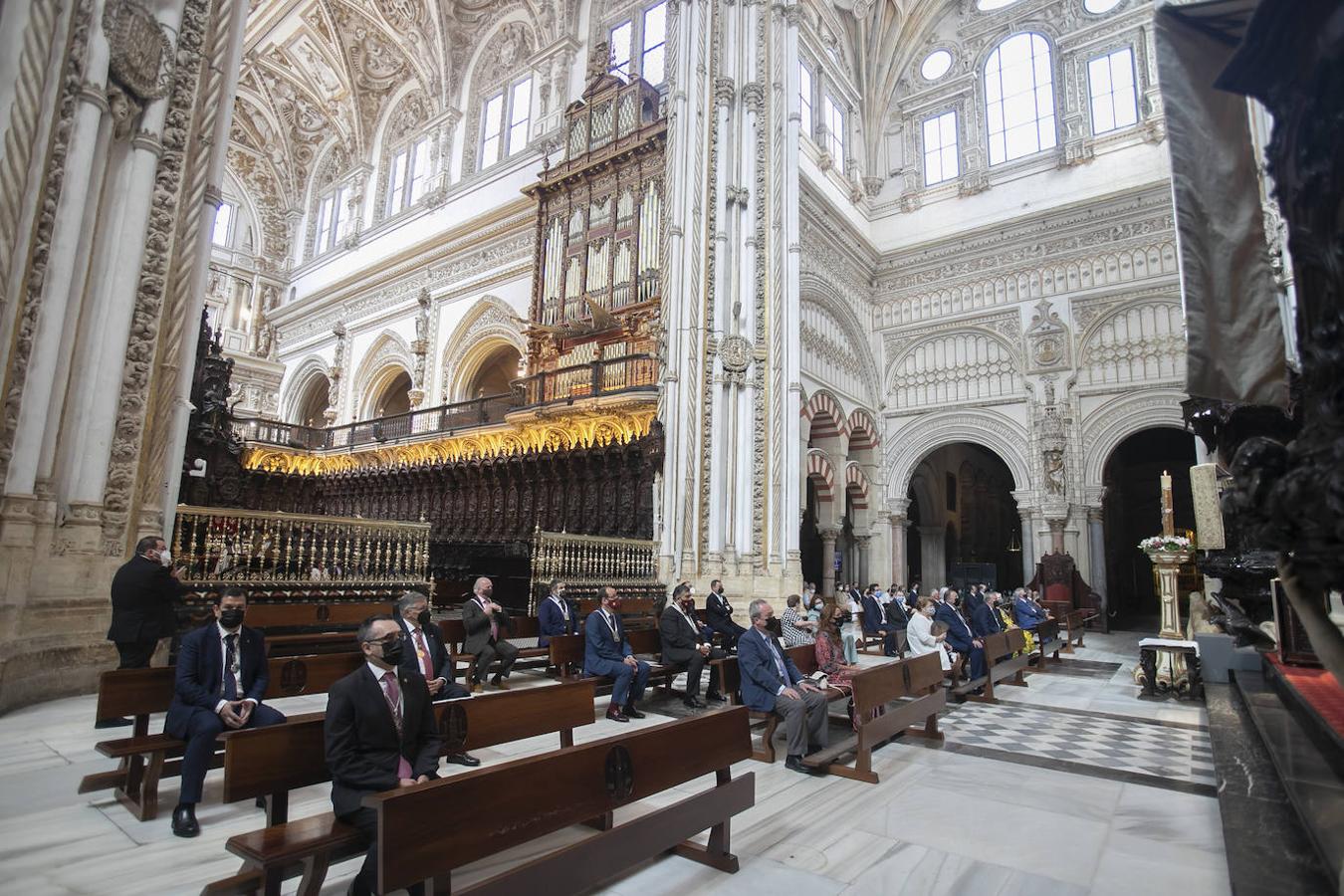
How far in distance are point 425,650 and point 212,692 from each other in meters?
1.11

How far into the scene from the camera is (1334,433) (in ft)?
4.76

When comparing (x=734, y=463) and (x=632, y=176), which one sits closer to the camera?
(x=734, y=463)

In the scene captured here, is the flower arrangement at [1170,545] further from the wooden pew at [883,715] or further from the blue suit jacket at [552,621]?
the blue suit jacket at [552,621]

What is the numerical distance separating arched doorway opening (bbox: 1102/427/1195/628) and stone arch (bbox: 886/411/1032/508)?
13.5 ft

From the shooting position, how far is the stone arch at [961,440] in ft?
55.7

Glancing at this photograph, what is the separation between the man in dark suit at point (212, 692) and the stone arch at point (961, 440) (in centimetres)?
1698

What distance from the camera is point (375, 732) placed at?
2.47m

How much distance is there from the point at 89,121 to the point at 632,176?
37.5ft

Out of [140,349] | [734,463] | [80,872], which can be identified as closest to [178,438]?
[140,349]

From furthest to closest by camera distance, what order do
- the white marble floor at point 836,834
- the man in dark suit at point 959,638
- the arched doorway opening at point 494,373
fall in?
the arched doorway opening at point 494,373 → the man in dark suit at point 959,638 → the white marble floor at point 836,834

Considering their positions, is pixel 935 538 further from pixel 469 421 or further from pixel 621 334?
pixel 469 421

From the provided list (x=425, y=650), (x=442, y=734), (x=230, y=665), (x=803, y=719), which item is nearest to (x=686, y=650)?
(x=803, y=719)

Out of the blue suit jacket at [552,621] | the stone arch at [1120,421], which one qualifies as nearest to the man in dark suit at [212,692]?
the blue suit jacket at [552,621]

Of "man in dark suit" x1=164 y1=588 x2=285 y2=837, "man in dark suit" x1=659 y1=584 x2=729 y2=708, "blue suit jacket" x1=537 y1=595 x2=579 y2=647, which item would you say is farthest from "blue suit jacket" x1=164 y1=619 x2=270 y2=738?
"blue suit jacket" x1=537 y1=595 x2=579 y2=647
